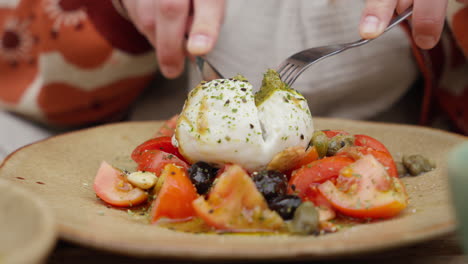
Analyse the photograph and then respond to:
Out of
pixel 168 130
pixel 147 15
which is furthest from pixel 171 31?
pixel 168 130

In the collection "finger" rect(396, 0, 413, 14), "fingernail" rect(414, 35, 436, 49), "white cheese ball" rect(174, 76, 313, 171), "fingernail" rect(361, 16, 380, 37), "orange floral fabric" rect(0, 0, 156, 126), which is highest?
"finger" rect(396, 0, 413, 14)

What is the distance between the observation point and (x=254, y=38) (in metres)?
2.64

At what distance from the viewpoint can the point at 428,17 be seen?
1677mm

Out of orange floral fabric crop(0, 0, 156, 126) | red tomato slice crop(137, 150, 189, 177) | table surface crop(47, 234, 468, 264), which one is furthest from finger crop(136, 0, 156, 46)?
table surface crop(47, 234, 468, 264)

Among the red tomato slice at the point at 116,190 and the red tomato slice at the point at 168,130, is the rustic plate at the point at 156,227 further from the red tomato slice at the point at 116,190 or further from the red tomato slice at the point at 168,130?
the red tomato slice at the point at 168,130

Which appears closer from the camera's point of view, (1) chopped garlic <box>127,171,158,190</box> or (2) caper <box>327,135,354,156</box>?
(1) chopped garlic <box>127,171,158,190</box>

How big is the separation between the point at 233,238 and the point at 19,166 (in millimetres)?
838

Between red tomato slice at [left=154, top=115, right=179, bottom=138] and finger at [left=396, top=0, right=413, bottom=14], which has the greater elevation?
finger at [left=396, top=0, right=413, bottom=14]

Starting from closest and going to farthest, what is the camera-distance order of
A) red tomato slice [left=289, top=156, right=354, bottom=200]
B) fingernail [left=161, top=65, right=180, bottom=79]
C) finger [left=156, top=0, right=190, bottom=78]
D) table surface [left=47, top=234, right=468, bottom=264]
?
table surface [left=47, top=234, right=468, bottom=264] → red tomato slice [left=289, top=156, right=354, bottom=200] → finger [left=156, top=0, right=190, bottom=78] → fingernail [left=161, top=65, right=180, bottom=79]

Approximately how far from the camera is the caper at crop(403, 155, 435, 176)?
5.45ft

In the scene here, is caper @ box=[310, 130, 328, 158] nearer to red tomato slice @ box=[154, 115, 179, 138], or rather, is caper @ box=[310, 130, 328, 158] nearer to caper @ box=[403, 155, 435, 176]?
caper @ box=[403, 155, 435, 176]

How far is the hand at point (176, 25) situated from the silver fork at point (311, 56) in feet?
0.94

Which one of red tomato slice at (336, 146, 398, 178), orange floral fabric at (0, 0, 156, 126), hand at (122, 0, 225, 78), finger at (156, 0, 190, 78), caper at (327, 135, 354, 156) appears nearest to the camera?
red tomato slice at (336, 146, 398, 178)

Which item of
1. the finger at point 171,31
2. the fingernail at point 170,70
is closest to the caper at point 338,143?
the finger at point 171,31
